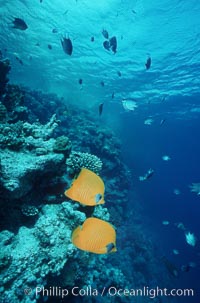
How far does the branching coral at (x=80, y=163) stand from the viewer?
14.5ft

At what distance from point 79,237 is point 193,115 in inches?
1372

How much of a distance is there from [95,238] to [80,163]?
2.36 m

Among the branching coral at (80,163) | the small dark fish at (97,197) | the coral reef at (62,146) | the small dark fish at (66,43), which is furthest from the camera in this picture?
the small dark fish at (66,43)

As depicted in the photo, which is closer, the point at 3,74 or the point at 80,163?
the point at 80,163

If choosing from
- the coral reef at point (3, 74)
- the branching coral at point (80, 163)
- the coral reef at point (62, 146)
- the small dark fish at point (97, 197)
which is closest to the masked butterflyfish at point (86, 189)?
the small dark fish at point (97, 197)

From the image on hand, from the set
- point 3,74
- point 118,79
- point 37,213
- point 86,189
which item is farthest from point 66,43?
point 118,79

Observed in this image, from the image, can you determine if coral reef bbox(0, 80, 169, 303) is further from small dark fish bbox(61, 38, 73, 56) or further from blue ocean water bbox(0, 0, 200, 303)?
small dark fish bbox(61, 38, 73, 56)

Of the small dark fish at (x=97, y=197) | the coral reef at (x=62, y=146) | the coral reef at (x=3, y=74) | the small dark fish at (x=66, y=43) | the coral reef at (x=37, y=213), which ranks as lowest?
the coral reef at (x=37, y=213)

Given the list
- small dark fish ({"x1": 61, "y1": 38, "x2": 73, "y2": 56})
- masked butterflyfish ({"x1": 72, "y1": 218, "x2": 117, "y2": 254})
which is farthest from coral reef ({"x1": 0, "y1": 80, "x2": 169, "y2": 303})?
small dark fish ({"x1": 61, "y1": 38, "x2": 73, "y2": 56})

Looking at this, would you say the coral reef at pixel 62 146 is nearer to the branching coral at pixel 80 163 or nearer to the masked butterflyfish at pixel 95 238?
the branching coral at pixel 80 163

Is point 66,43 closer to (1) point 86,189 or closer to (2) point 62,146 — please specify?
(2) point 62,146

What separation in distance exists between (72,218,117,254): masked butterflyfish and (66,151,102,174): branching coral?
84.9 inches

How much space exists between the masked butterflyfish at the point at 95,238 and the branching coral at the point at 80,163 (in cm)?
216

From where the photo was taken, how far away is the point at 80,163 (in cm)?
452
